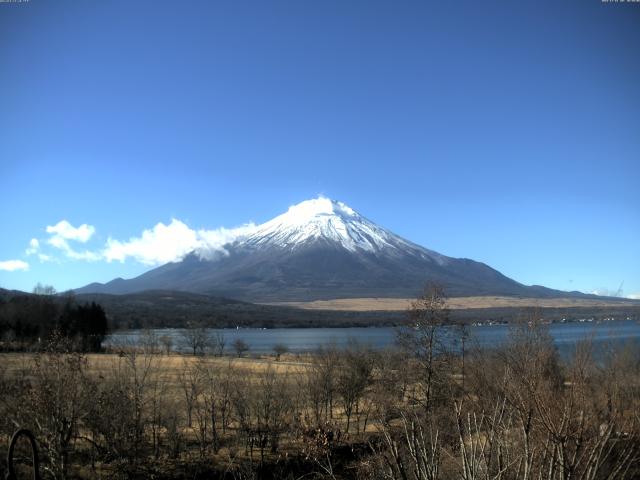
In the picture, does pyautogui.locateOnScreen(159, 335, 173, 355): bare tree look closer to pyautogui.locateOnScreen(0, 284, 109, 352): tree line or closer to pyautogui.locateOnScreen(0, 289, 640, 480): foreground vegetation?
pyautogui.locateOnScreen(0, 284, 109, 352): tree line

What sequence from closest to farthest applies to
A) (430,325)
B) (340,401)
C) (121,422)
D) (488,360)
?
(121,422) < (430,325) < (488,360) < (340,401)

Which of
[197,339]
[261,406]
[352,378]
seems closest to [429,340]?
[261,406]

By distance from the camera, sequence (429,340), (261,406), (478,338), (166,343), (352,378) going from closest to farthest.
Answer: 1. (429,340)
2. (261,406)
3. (352,378)
4. (478,338)
5. (166,343)

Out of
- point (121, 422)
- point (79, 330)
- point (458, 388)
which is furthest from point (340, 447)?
point (79, 330)

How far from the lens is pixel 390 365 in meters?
38.2

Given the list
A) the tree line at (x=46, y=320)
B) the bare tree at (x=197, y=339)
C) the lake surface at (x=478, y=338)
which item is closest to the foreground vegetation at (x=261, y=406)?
the lake surface at (x=478, y=338)

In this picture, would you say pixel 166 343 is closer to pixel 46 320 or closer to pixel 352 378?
pixel 46 320

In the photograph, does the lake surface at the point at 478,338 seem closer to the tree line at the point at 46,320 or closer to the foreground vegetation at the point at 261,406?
the foreground vegetation at the point at 261,406

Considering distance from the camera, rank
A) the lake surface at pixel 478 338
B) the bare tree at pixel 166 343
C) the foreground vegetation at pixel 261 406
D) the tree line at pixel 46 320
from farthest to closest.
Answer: the tree line at pixel 46 320
the bare tree at pixel 166 343
the lake surface at pixel 478 338
the foreground vegetation at pixel 261 406

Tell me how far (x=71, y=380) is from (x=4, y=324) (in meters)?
76.3

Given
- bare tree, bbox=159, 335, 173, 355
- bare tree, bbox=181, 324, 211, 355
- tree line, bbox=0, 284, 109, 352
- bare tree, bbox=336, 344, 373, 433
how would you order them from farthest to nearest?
bare tree, bbox=181, 324, 211, 355 < tree line, bbox=0, 284, 109, 352 < bare tree, bbox=159, 335, 173, 355 < bare tree, bbox=336, 344, 373, 433

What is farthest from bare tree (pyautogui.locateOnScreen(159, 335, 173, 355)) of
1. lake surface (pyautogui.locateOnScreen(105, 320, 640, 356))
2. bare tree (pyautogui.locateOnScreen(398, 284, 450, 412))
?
bare tree (pyautogui.locateOnScreen(398, 284, 450, 412))

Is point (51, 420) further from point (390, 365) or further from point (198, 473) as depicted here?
point (390, 365)

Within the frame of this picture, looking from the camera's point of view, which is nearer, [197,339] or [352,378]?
[352,378]
